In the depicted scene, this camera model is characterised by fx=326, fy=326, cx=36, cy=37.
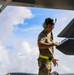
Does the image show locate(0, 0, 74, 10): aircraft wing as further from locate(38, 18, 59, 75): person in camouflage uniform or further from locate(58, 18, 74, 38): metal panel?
locate(38, 18, 59, 75): person in camouflage uniform

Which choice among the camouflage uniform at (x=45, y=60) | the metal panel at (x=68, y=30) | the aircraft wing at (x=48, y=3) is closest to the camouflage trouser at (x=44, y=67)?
the camouflage uniform at (x=45, y=60)

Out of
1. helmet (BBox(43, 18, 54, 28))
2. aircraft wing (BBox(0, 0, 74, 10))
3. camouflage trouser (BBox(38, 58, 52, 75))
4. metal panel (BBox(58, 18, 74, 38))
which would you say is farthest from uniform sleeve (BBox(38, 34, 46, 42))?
metal panel (BBox(58, 18, 74, 38))

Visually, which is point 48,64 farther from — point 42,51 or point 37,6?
point 37,6

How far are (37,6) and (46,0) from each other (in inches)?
16.3

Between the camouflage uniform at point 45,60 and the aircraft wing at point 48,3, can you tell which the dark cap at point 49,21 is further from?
the aircraft wing at point 48,3

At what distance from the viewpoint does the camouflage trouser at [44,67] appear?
5.86 metres

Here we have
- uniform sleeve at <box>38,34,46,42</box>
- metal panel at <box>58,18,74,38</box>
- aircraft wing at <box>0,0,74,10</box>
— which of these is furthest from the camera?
metal panel at <box>58,18,74,38</box>

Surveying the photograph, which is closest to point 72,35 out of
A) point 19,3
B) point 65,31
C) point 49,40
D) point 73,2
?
point 65,31

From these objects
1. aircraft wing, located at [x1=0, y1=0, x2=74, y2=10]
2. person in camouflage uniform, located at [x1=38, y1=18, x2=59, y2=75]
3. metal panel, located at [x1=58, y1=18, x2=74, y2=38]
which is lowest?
metal panel, located at [x1=58, y1=18, x2=74, y2=38]

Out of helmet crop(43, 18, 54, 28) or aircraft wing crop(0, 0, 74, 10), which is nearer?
helmet crop(43, 18, 54, 28)

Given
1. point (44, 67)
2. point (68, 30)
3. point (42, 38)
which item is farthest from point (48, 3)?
point (44, 67)

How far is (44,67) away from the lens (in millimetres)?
5859

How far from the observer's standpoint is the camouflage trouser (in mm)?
5859

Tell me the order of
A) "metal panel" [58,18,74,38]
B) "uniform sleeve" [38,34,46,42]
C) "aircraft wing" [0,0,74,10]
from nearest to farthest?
"uniform sleeve" [38,34,46,42] < "aircraft wing" [0,0,74,10] < "metal panel" [58,18,74,38]
